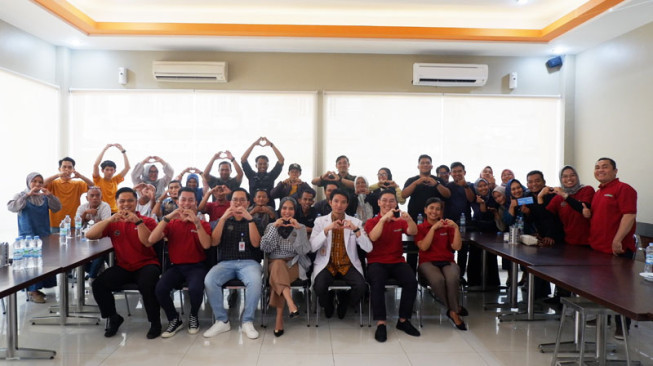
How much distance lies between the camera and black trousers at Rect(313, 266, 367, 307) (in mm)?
4047

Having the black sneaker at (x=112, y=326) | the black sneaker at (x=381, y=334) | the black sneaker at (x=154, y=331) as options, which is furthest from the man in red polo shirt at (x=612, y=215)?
the black sneaker at (x=112, y=326)

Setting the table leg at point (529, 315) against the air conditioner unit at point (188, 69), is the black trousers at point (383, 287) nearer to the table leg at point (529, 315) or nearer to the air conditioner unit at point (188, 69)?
the table leg at point (529, 315)

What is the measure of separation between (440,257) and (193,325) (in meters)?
2.47

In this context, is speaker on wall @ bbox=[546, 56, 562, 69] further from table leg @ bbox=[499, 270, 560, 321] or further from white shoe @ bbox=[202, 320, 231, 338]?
white shoe @ bbox=[202, 320, 231, 338]

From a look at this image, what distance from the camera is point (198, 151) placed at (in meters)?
6.63

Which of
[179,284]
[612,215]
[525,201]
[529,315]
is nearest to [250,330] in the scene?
[179,284]

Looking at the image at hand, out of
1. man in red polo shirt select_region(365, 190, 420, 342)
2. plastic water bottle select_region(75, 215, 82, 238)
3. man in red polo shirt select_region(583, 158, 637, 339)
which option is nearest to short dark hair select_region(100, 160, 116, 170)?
plastic water bottle select_region(75, 215, 82, 238)

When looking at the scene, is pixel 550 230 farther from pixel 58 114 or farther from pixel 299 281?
pixel 58 114

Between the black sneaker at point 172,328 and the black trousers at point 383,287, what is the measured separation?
1798 millimetres

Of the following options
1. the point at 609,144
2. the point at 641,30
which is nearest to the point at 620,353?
the point at 609,144

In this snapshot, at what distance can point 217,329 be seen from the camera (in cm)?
387

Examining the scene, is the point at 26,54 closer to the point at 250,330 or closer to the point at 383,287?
the point at 250,330

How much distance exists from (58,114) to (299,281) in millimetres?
4904

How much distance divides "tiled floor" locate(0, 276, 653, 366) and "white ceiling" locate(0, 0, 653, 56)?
3735mm
